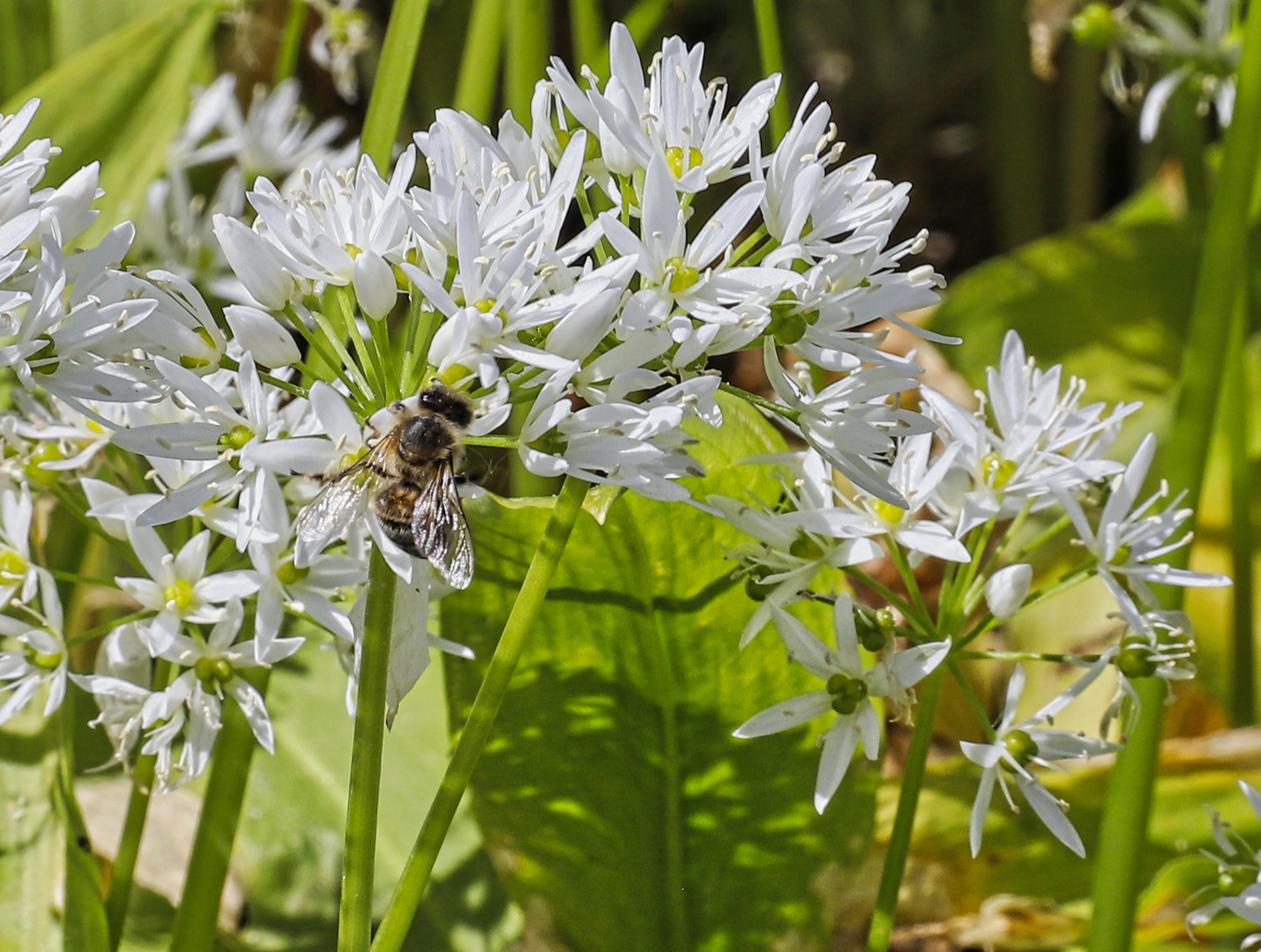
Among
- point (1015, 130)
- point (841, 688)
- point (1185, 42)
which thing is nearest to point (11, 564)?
point (841, 688)

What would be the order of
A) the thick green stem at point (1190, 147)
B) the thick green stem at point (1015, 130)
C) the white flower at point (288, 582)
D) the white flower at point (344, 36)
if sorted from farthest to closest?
the thick green stem at point (1015, 130) → the thick green stem at point (1190, 147) → the white flower at point (344, 36) → the white flower at point (288, 582)

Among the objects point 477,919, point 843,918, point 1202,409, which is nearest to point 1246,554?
point 1202,409

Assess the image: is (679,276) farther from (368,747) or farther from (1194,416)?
(1194,416)

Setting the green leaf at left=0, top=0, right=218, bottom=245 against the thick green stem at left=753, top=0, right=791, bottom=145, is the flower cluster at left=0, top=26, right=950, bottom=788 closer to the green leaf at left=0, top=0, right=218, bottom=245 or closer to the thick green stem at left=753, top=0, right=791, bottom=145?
the thick green stem at left=753, top=0, right=791, bottom=145

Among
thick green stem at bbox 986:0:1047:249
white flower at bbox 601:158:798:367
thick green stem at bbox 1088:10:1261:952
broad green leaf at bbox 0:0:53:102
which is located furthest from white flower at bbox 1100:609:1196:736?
thick green stem at bbox 986:0:1047:249

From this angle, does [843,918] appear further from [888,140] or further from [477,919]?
[888,140]

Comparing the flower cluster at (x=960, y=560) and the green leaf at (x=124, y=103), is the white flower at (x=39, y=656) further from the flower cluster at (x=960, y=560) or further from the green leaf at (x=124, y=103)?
the green leaf at (x=124, y=103)

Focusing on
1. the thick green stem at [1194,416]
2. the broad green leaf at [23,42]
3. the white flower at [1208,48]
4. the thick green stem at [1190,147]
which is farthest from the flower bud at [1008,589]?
the broad green leaf at [23,42]
